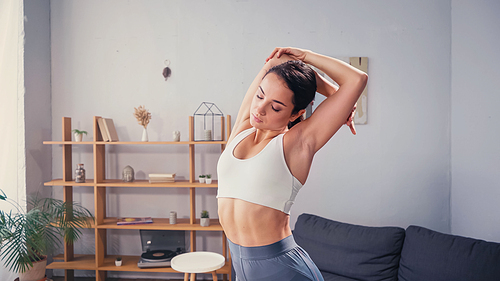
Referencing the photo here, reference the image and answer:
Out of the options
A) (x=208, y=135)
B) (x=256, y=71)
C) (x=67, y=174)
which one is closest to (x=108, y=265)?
(x=67, y=174)

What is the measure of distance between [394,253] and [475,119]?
4.05 ft

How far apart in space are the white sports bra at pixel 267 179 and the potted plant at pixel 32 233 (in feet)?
6.85

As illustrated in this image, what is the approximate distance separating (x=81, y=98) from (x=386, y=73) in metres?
2.85

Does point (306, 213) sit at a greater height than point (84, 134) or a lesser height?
lesser

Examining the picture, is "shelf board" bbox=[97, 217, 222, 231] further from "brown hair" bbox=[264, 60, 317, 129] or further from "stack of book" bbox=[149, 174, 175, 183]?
"brown hair" bbox=[264, 60, 317, 129]

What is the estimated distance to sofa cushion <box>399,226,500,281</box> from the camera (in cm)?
194

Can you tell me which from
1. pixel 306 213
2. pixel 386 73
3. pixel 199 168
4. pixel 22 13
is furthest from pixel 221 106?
pixel 22 13

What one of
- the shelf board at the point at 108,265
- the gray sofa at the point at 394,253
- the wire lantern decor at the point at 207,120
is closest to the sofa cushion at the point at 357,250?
the gray sofa at the point at 394,253

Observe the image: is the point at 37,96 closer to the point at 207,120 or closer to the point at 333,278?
the point at 207,120

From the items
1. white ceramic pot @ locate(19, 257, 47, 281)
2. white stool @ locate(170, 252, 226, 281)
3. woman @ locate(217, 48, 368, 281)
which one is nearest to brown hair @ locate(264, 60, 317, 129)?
woman @ locate(217, 48, 368, 281)

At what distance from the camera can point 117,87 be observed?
3137 millimetres

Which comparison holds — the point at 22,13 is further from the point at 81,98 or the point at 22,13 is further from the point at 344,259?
the point at 344,259

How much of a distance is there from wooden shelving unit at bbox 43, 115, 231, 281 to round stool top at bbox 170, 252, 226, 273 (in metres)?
0.29

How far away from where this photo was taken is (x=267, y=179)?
0.84 m
